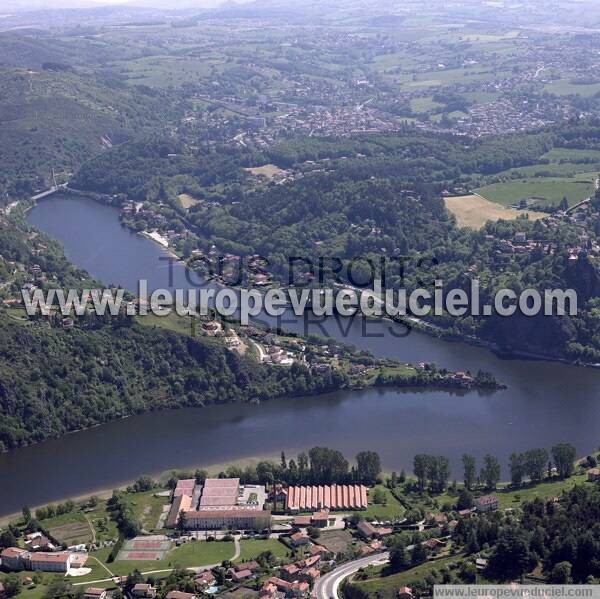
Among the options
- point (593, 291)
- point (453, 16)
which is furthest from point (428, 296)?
point (453, 16)

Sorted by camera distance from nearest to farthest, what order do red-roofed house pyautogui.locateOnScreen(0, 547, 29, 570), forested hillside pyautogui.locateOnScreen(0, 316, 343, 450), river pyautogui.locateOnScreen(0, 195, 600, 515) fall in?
red-roofed house pyautogui.locateOnScreen(0, 547, 29, 570)
river pyautogui.locateOnScreen(0, 195, 600, 515)
forested hillside pyautogui.locateOnScreen(0, 316, 343, 450)

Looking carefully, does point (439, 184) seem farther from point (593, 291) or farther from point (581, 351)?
point (581, 351)

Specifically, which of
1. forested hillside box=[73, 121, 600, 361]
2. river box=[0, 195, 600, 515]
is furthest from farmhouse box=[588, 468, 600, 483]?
forested hillside box=[73, 121, 600, 361]

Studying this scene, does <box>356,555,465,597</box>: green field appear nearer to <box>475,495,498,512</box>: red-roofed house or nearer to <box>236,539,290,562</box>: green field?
<box>236,539,290,562</box>: green field

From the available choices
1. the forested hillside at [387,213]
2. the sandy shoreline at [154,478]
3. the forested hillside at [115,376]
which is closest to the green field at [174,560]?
the sandy shoreline at [154,478]

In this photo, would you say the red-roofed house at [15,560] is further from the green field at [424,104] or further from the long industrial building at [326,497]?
the green field at [424,104]
